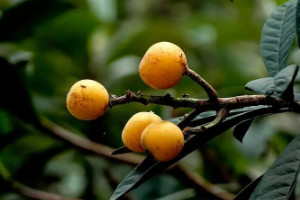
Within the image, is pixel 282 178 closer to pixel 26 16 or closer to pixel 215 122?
pixel 215 122

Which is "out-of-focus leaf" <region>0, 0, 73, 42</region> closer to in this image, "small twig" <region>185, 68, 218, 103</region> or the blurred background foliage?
the blurred background foliage

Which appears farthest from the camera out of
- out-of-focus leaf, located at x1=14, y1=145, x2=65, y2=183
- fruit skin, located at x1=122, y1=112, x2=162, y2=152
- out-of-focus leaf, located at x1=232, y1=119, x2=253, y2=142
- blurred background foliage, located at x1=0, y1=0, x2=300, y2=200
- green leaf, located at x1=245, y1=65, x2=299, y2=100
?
out-of-focus leaf, located at x1=14, y1=145, x2=65, y2=183

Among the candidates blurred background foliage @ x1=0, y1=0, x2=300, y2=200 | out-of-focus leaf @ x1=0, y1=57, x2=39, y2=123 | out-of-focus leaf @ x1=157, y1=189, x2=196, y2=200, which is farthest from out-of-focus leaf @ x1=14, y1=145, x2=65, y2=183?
out-of-focus leaf @ x1=157, y1=189, x2=196, y2=200

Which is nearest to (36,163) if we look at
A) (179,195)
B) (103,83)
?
(179,195)

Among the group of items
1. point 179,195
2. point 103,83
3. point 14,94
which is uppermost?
point 14,94

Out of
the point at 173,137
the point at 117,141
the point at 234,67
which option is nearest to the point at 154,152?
the point at 173,137

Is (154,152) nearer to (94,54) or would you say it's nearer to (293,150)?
(293,150)

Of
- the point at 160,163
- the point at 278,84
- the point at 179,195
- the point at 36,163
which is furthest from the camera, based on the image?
the point at 36,163
